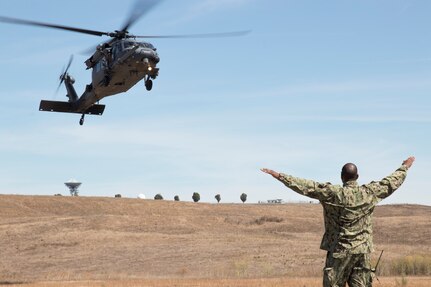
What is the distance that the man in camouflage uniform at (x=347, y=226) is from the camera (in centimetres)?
757

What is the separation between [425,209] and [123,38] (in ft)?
229

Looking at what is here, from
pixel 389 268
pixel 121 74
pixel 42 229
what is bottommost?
pixel 389 268

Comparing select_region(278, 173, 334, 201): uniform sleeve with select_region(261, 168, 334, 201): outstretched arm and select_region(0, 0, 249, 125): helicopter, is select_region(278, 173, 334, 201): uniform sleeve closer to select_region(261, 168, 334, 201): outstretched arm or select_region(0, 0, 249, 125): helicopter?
select_region(261, 168, 334, 201): outstretched arm

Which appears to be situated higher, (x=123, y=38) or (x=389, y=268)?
(x=123, y=38)

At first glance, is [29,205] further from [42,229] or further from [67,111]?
[67,111]

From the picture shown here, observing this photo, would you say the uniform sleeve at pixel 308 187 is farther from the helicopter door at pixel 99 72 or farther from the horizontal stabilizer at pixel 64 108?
the horizontal stabilizer at pixel 64 108

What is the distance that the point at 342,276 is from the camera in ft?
24.9

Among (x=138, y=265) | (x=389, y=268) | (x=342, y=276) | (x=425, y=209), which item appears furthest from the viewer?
(x=425, y=209)

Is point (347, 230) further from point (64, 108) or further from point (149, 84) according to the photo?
point (64, 108)

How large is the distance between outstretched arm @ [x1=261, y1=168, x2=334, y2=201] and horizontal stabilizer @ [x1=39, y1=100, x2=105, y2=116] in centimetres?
3572

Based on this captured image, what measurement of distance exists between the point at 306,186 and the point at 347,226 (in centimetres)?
62

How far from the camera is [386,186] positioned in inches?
307

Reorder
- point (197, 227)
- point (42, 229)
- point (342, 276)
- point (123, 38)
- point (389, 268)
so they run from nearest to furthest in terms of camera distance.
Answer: point (342, 276) → point (389, 268) → point (123, 38) → point (42, 229) → point (197, 227)

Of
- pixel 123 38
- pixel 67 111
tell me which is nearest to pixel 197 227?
pixel 67 111
